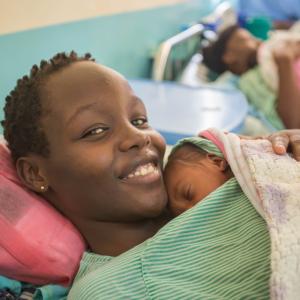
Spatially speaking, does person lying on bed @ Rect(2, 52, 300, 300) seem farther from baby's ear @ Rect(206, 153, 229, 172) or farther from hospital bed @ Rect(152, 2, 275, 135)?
hospital bed @ Rect(152, 2, 275, 135)

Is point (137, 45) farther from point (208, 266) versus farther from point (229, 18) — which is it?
point (208, 266)

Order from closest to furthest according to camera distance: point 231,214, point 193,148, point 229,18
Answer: point 231,214 → point 193,148 → point 229,18

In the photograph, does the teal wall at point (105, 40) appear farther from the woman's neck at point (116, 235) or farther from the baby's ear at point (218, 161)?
the baby's ear at point (218, 161)

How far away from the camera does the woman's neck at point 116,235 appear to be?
806 mm

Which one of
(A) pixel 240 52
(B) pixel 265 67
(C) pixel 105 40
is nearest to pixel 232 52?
(A) pixel 240 52

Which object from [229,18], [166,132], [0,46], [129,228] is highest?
[0,46]

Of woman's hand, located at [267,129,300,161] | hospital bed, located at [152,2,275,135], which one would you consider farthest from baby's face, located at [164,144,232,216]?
hospital bed, located at [152,2,275,135]

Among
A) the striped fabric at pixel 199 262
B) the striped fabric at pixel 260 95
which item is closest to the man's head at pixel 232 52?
the striped fabric at pixel 260 95

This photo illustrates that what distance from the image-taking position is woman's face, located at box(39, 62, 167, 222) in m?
0.75

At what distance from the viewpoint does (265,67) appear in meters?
2.01

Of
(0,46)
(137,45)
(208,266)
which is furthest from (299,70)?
(208,266)

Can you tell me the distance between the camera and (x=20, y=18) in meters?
1.08

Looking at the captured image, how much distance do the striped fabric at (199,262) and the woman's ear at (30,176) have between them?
0.71 feet

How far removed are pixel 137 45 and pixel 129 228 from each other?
1268 millimetres
